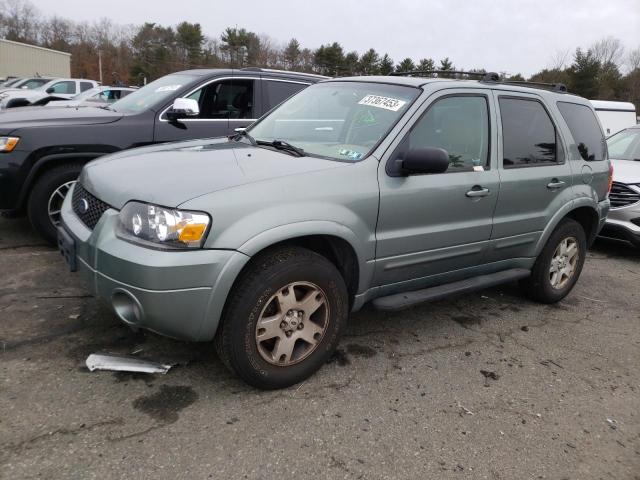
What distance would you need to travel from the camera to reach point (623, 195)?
640cm

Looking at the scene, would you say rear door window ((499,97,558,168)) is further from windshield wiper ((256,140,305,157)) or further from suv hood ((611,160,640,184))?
suv hood ((611,160,640,184))

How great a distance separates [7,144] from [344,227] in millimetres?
3327

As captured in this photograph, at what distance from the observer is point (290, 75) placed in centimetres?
603

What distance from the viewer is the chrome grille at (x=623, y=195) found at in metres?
6.32

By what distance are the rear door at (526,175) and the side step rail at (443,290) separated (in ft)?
0.46

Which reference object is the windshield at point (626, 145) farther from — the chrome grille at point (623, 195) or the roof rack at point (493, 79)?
the roof rack at point (493, 79)

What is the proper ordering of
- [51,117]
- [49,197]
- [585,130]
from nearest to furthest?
[585,130] → [49,197] → [51,117]

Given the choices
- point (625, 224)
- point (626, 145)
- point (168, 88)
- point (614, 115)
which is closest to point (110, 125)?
point (168, 88)

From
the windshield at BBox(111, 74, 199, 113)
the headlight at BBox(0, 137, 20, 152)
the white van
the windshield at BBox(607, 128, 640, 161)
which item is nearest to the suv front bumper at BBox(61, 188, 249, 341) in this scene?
the headlight at BBox(0, 137, 20, 152)

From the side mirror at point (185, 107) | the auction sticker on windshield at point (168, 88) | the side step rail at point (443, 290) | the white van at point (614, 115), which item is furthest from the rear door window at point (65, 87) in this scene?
the side step rail at point (443, 290)

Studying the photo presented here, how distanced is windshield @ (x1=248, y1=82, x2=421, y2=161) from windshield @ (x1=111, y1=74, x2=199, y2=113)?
183cm

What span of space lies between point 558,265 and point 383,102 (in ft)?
7.54

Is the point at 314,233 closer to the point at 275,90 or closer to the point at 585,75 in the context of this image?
the point at 275,90

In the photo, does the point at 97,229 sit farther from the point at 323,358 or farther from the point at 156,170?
the point at 323,358
